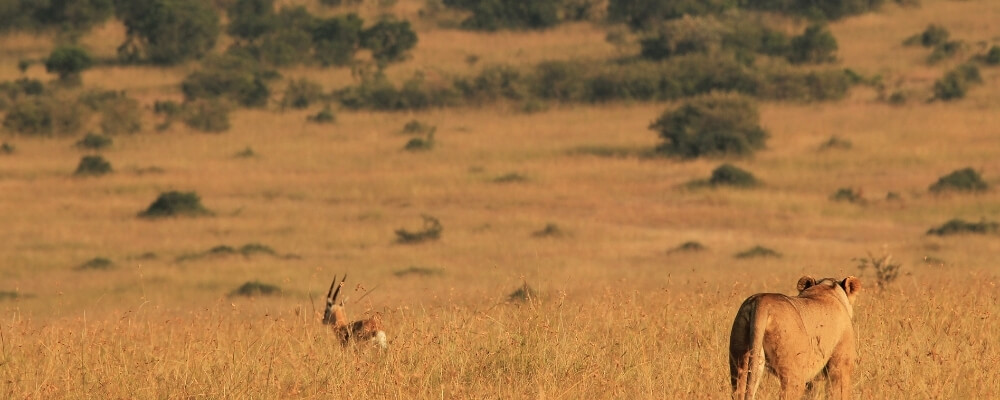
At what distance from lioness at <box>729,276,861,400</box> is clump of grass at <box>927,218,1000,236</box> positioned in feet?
64.9

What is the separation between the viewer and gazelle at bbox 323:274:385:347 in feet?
27.7

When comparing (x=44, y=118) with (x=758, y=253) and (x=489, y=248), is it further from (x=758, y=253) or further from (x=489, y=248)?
(x=758, y=253)

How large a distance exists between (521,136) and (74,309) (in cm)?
2242

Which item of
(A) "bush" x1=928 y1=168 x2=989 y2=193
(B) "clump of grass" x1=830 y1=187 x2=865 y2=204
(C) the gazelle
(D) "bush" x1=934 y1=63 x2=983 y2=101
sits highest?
(C) the gazelle

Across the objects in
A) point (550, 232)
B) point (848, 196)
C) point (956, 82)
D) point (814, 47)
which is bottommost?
point (550, 232)

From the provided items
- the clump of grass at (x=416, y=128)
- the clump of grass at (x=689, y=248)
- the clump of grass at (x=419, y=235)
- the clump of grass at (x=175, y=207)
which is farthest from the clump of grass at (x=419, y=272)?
the clump of grass at (x=416, y=128)

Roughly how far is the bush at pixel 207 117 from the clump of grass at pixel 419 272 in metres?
21.7

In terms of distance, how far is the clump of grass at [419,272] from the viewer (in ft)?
73.3

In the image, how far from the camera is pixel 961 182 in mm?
29828

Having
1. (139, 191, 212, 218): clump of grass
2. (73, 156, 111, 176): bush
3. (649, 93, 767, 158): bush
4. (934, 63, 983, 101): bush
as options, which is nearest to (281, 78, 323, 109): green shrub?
(73, 156, 111, 176): bush

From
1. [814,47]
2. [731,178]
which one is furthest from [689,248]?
[814,47]

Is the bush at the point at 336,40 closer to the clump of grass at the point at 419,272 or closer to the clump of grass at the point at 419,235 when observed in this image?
the clump of grass at the point at 419,235

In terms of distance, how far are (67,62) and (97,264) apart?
30059 mm

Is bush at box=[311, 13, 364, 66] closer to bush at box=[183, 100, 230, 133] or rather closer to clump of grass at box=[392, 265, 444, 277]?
bush at box=[183, 100, 230, 133]
